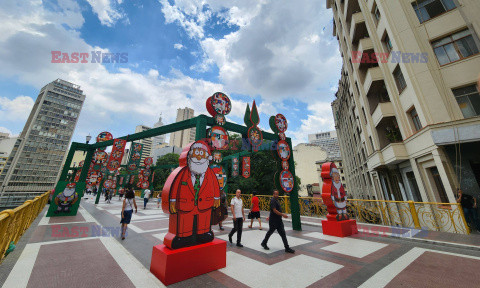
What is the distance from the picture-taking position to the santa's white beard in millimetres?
4264

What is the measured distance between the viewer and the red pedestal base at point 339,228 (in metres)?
6.58

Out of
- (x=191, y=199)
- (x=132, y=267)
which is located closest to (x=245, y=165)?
(x=191, y=199)

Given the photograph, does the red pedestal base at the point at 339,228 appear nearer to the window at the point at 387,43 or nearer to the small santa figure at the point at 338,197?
the small santa figure at the point at 338,197

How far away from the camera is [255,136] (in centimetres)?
788

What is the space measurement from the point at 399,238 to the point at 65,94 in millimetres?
110557

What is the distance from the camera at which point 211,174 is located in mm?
4664

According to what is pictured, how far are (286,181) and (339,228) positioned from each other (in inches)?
101

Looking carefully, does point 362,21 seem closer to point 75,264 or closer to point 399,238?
point 399,238

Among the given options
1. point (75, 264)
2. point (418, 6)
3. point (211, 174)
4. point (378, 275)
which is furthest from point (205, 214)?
point (418, 6)

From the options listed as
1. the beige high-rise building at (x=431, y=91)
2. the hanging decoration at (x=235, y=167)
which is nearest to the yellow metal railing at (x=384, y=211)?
the beige high-rise building at (x=431, y=91)

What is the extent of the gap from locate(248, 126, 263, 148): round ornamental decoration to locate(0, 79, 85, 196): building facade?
99.3 metres

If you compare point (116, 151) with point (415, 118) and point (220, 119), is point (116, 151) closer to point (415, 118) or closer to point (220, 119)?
point (220, 119)

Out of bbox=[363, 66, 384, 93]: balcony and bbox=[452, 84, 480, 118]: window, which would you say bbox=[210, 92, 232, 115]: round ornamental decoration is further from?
bbox=[363, 66, 384, 93]: balcony

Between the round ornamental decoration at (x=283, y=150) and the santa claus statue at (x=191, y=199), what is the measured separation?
180 inches
